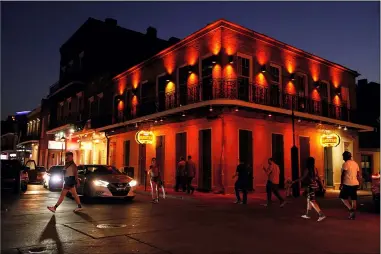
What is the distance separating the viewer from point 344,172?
1014cm

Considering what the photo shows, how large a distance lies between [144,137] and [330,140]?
10621 mm

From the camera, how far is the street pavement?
6230 millimetres

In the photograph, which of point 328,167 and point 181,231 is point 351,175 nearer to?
point 181,231

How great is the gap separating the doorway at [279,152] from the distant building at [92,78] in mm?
12829

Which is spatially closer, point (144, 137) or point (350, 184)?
point (350, 184)

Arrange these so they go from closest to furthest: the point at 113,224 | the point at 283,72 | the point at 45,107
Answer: the point at 113,224, the point at 283,72, the point at 45,107

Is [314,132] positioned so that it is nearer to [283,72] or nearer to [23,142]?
[283,72]

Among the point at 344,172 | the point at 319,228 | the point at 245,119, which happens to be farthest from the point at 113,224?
the point at 245,119

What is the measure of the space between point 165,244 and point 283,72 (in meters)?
16.4

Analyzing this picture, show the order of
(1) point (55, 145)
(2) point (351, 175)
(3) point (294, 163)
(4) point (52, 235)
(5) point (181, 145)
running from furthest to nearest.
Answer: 1. (1) point (55, 145)
2. (5) point (181, 145)
3. (3) point (294, 163)
4. (2) point (351, 175)
5. (4) point (52, 235)

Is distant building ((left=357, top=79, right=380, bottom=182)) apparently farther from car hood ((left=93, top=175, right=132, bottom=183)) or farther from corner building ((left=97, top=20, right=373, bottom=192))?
car hood ((left=93, top=175, right=132, bottom=183))

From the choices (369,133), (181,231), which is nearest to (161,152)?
(181,231)

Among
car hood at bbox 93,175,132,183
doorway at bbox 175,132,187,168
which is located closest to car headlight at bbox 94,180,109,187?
car hood at bbox 93,175,132,183

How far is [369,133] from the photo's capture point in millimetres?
28953
